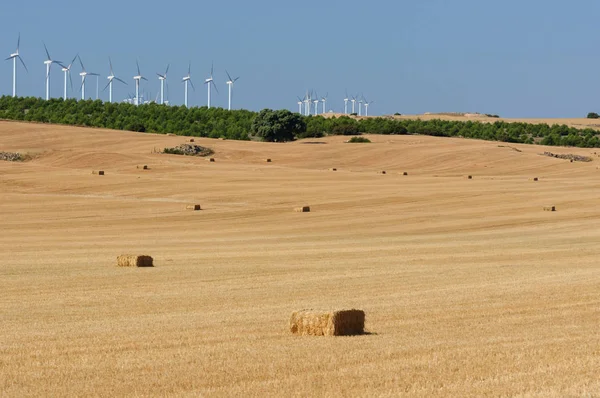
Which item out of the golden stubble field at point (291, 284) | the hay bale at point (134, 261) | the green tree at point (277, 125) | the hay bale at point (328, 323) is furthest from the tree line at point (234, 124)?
the hay bale at point (328, 323)

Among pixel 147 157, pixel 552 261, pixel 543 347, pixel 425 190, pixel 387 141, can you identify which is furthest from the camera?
pixel 387 141

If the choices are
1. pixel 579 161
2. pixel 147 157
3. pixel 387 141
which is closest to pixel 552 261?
pixel 147 157

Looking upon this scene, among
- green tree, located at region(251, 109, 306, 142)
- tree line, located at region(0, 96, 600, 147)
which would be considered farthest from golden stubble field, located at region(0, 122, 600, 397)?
tree line, located at region(0, 96, 600, 147)

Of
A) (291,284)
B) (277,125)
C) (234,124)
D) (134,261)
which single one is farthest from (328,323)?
(234,124)

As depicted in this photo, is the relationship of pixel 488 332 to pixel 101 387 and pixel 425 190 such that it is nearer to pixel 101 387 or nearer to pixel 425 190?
pixel 101 387

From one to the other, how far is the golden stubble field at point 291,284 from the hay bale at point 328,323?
31cm

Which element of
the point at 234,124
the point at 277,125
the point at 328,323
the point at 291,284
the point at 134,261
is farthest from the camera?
the point at 234,124

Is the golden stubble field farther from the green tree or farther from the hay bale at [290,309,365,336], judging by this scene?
the green tree

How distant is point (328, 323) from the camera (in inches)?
653

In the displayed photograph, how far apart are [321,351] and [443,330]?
11.2 ft

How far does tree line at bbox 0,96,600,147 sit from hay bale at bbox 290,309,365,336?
108082mm

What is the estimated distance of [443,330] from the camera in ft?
59.0

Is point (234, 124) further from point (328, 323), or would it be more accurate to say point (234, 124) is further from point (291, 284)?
point (328, 323)

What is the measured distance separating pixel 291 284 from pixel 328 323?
10.2 m
